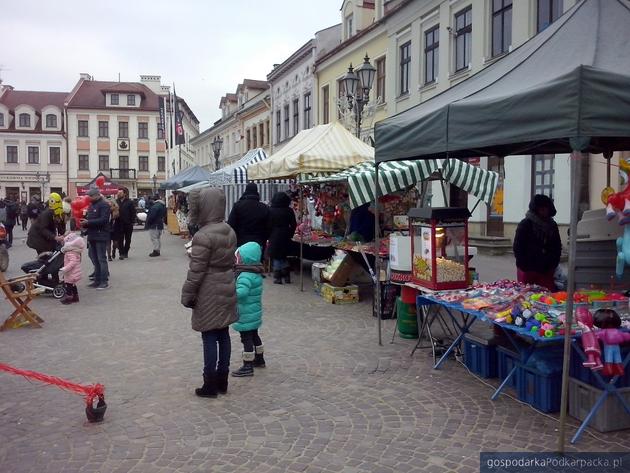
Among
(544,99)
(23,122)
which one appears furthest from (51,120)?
(544,99)

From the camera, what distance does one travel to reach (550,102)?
3758 millimetres

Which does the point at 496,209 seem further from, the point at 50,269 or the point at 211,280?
the point at 211,280

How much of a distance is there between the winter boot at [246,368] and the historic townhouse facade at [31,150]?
60117 millimetres

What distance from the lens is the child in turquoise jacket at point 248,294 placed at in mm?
5359

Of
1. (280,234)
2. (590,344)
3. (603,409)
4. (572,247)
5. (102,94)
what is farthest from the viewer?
(102,94)

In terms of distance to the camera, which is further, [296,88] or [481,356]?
[296,88]

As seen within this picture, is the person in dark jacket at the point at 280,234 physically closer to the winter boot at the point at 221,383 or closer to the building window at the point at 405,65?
the winter boot at the point at 221,383

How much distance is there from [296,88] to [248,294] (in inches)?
1243

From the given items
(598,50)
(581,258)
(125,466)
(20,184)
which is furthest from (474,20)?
(20,184)

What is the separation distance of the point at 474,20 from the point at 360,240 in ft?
39.3

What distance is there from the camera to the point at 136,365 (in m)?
5.94

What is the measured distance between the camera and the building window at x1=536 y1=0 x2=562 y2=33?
15.6 m

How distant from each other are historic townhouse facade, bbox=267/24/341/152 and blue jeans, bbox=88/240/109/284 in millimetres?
22759

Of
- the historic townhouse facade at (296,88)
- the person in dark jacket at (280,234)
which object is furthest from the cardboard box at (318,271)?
the historic townhouse facade at (296,88)
